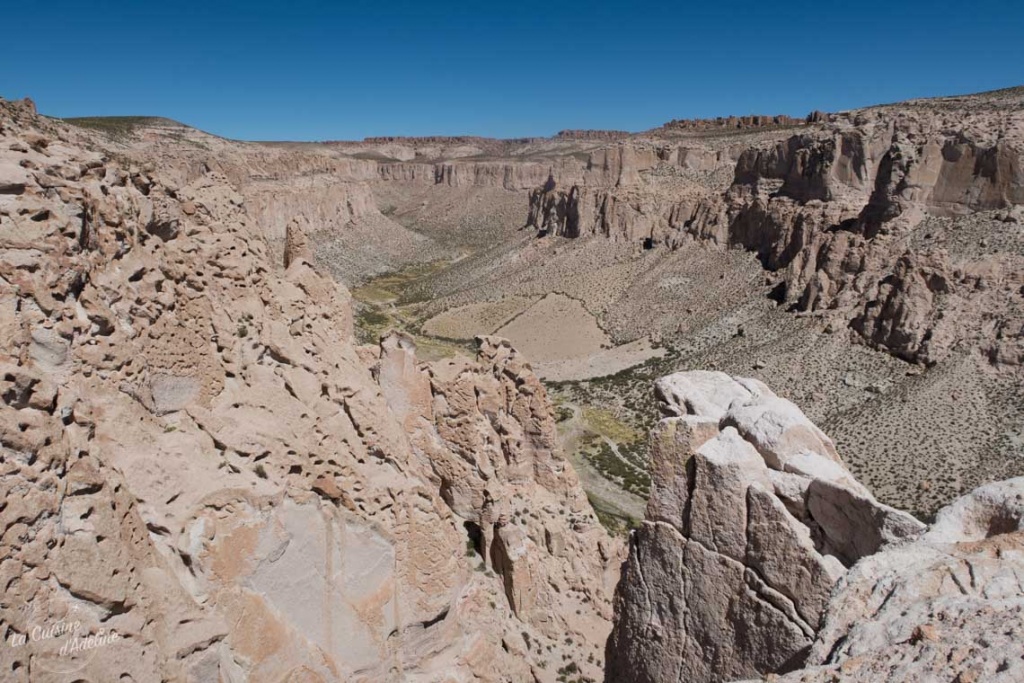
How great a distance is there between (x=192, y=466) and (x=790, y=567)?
6.19m

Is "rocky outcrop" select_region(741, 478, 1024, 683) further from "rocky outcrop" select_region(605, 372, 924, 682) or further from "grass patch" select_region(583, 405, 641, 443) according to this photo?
"grass patch" select_region(583, 405, 641, 443)

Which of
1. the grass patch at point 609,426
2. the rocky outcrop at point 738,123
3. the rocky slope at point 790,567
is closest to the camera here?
the rocky slope at point 790,567

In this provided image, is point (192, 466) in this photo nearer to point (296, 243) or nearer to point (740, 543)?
point (740, 543)

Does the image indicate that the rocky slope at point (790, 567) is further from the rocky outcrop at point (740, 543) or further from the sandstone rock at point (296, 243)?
the sandstone rock at point (296, 243)

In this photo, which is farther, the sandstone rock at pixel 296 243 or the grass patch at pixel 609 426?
Result: the grass patch at pixel 609 426

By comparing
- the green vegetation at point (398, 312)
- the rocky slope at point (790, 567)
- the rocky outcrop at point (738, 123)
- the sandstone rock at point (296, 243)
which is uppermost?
the rocky outcrop at point (738, 123)

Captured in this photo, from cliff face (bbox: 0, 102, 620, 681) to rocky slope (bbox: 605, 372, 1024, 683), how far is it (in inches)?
106

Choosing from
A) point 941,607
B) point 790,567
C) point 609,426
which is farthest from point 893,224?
point 941,607

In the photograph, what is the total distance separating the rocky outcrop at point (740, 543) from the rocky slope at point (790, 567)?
0.02m

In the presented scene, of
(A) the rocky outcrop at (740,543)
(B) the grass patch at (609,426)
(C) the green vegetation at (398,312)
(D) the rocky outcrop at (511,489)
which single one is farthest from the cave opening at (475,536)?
(C) the green vegetation at (398,312)

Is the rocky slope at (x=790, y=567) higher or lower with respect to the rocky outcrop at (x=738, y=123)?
lower

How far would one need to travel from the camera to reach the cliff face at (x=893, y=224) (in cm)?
2998

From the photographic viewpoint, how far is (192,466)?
6.16 m

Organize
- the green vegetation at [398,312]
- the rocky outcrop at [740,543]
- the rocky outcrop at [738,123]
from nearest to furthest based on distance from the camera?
1. the rocky outcrop at [740,543]
2. the green vegetation at [398,312]
3. the rocky outcrop at [738,123]
